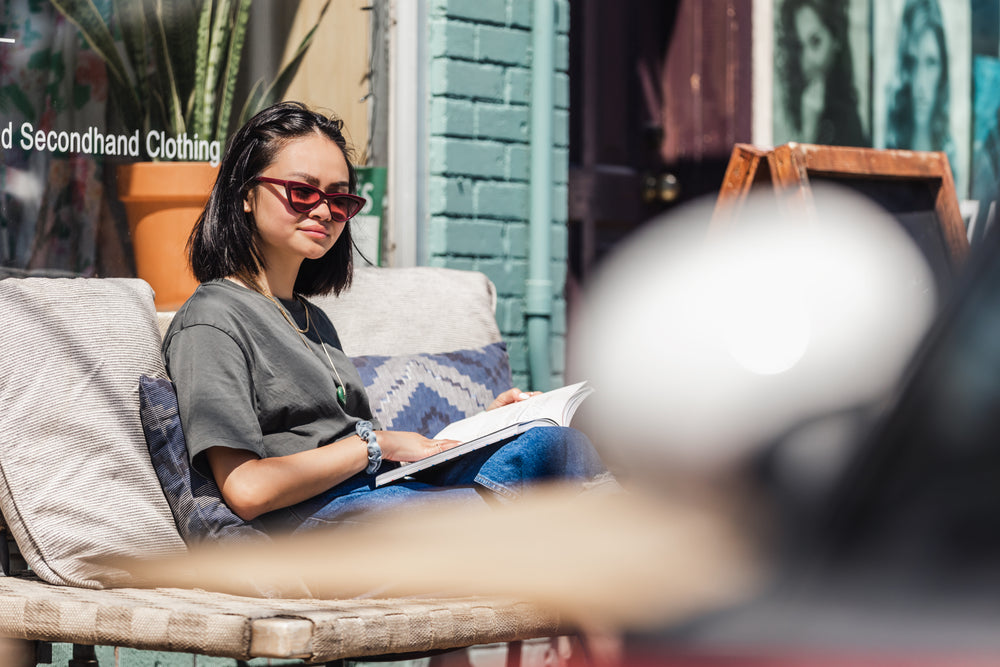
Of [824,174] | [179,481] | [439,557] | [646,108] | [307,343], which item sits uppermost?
[646,108]

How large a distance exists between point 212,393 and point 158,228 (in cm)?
157

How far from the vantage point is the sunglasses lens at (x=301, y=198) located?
7.21ft

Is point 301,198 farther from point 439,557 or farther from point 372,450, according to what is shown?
point 439,557

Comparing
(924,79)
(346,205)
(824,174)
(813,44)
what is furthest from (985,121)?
(346,205)

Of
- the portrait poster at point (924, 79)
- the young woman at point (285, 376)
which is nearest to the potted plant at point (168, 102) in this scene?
the young woman at point (285, 376)

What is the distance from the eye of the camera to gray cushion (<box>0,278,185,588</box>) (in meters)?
1.92

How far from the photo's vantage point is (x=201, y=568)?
6.44 ft

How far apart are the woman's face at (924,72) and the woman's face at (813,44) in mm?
428

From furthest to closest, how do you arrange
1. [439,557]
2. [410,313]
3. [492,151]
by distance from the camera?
[492,151] < [410,313] < [439,557]

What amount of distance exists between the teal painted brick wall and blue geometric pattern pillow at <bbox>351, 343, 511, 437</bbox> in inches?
33.7

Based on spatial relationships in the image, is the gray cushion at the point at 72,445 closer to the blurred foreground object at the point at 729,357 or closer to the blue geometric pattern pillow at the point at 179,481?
the blue geometric pattern pillow at the point at 179,481

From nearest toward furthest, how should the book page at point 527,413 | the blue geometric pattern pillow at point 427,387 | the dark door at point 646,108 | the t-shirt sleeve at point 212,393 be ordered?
the t-shirt sleeve at point 212,393 → the book page at point 527,413 → the blue geometric pattern pillow at point 427,387 → the dark door at point 646,108

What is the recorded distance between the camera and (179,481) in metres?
1.98

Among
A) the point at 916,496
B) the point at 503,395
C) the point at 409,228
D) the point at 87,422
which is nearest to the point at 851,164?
the point at 409,228
